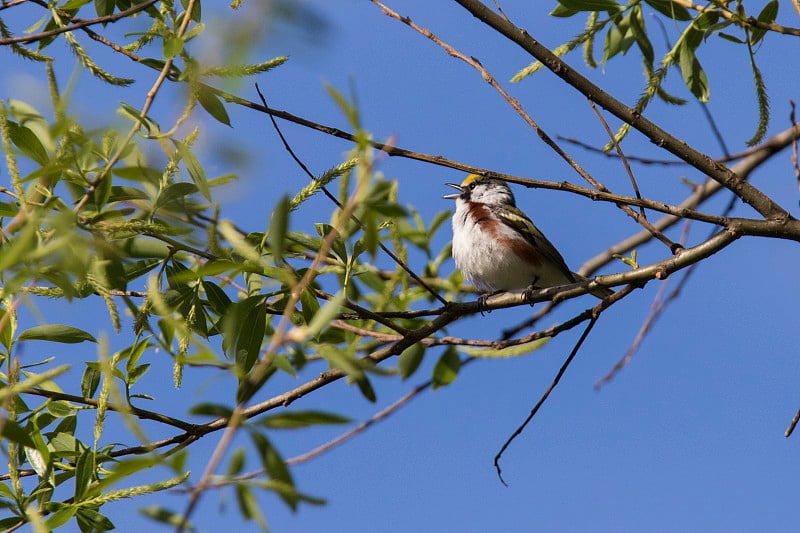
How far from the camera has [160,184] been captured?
2.52 meters

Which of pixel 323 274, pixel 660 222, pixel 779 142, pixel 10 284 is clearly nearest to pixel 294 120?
pixel 323 274

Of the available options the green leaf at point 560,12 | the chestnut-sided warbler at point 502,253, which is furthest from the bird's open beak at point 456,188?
the green leaf at point 560,12

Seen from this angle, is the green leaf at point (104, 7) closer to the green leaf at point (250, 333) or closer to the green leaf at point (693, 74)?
the green leaf at point (250, 333)

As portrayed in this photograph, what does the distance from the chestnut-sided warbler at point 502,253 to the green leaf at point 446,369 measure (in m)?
3.66

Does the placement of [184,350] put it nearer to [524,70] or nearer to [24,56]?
[24,56]

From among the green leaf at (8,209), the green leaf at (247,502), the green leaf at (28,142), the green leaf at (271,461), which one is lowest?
the green leaf at (247,502)

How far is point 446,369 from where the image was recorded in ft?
10.6

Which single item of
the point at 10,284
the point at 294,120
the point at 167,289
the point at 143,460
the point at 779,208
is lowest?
the point at 143,460

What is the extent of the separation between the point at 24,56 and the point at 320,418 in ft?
5.98

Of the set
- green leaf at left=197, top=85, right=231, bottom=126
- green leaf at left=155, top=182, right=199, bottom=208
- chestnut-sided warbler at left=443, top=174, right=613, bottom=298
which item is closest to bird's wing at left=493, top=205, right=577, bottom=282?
chestnut-sided warbler at left=443, top=174, right=613, bottom=298

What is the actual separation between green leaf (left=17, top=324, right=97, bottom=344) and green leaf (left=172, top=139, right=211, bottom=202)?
39.2 inches

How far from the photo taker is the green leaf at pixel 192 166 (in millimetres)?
2385

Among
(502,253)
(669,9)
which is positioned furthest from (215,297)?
(502,253)

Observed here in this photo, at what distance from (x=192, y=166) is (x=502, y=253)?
4.84 metres
